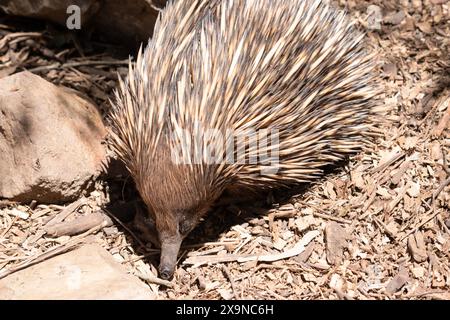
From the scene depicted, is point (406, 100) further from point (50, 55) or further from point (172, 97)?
point (50, 55)

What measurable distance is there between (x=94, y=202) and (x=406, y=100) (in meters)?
2.37

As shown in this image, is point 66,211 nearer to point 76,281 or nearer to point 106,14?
point 76,281

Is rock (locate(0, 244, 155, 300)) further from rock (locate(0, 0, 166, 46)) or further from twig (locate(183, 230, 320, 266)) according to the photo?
rock (locate(0, 0, 166, 46))

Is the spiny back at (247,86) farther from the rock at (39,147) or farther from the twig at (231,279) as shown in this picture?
the twig at (231,279)

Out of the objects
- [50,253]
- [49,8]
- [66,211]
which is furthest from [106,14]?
[50,253]

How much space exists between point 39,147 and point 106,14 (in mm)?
1460

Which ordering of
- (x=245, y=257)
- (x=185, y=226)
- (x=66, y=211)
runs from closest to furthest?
(x=185, y=226), (x=245, y=257), (x=66, y=211)

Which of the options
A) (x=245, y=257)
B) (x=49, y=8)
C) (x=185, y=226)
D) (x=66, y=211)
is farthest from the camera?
(x=49, y=8)

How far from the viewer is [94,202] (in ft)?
16.0

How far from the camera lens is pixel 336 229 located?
4.62m

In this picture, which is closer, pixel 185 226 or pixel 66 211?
pixel 185 226

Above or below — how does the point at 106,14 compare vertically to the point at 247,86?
above

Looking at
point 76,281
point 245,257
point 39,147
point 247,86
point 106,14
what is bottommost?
point 76,281
